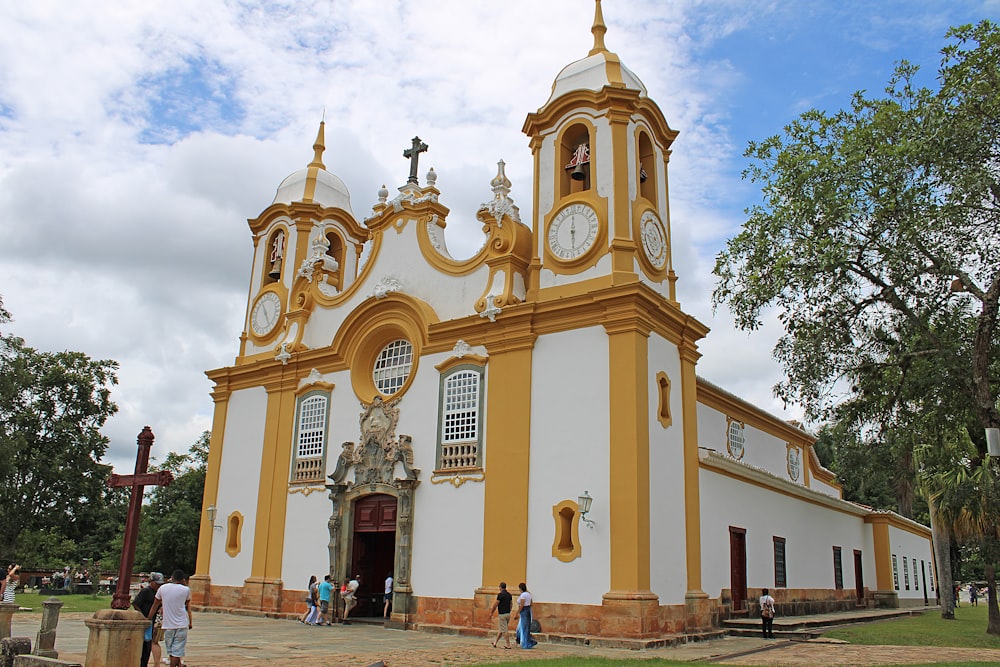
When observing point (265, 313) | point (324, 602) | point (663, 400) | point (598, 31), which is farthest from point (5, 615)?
point (598, 31)

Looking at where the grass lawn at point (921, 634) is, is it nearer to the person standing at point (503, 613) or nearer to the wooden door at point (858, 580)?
the wooden door at point (858, 580)

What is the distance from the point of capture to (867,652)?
14727 millimetres

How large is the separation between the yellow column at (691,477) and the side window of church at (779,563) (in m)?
5.45

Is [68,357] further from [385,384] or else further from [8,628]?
[8,628]

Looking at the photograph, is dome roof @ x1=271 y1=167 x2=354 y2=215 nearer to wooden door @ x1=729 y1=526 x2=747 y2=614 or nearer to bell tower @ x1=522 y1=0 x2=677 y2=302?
bell tower @ x1=522 y1=0 x2=677 y2=302

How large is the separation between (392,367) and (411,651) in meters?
8.55

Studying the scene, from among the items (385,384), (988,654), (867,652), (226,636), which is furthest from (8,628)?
(988,654)

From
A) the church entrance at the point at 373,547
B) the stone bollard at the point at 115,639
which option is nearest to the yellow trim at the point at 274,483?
the church entrance at the point at 373,547

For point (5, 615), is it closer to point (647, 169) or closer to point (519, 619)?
point (519, 619)

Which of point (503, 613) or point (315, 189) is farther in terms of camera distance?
point (315, 189)

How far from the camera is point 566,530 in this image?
16406 millimetres

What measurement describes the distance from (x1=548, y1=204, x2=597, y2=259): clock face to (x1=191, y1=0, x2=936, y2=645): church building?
0.17ft

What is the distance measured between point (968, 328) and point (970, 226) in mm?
1737

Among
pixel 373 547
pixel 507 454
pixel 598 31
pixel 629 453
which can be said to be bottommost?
pixel 373 547
